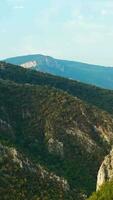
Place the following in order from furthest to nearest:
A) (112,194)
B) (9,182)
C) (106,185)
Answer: (9,182)
(106,185)
(112,194)

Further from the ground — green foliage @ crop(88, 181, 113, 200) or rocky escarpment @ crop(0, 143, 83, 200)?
green foliage @ crop(88, 181, 113, 200)

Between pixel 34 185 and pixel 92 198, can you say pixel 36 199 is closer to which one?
pixel 34 185

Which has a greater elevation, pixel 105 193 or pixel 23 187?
pixel 105 193

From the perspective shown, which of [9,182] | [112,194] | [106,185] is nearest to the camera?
[112,194]

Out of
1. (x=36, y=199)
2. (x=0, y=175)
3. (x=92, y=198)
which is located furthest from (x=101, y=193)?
(x=0, y=175)

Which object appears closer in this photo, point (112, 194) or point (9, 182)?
point (112, 194)

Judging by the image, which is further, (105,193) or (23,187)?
(23,187)

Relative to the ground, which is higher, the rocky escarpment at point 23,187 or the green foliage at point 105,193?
the green foliage at point 105,193

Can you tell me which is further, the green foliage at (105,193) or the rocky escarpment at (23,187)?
the rocky escarpment at (23,187)

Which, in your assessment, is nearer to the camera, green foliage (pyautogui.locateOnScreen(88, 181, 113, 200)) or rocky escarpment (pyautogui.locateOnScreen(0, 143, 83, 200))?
green foliage (pyautogui.locateOnScreen(88, 181, 113, 200))
